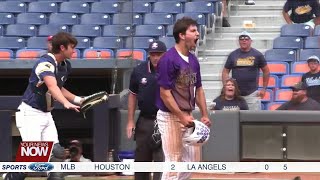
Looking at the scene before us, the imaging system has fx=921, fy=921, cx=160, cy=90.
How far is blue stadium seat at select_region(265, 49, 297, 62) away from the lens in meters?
13.4

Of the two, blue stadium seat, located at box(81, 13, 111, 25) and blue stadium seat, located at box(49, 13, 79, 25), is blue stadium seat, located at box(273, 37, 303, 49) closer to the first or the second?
blue stadium seat, located at box(81, 13, 111, 25)

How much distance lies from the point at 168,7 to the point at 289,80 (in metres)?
3.44

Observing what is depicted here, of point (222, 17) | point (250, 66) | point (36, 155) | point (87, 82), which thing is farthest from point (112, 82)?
point (36, 155)

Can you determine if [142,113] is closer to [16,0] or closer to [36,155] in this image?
[36,155]

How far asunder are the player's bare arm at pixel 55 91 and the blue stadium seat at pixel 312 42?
18.6ft

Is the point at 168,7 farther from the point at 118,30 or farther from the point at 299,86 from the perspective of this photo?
the point at 299,86

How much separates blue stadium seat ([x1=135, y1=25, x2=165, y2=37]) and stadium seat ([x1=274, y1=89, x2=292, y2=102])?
8.77 feet

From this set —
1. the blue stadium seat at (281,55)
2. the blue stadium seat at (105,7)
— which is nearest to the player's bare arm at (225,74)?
the blue stadium seat at (281,55)

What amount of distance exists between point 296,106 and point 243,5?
4.43 m

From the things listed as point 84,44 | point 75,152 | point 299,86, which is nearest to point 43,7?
point 84,44

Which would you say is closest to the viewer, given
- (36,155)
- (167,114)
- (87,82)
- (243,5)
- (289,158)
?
(167,114)

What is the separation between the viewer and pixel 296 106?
40.9ft

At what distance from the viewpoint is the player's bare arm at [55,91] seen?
27.5 ft

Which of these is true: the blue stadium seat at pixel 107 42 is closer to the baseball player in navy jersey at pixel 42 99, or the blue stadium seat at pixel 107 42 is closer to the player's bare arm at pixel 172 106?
the baseball player in navy jersey at pixel 42 99
